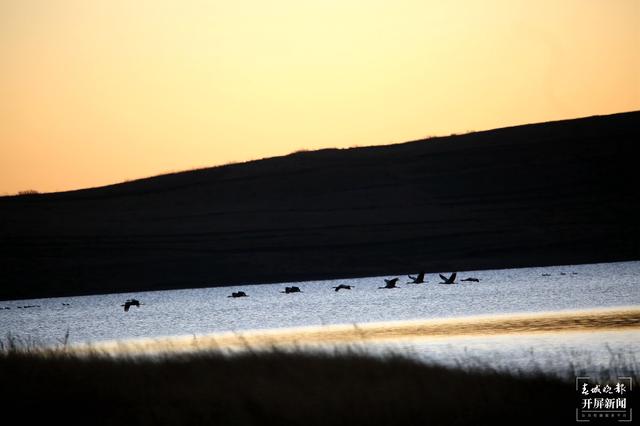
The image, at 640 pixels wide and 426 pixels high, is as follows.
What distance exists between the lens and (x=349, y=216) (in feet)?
491

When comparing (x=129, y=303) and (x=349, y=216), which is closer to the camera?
(x=129, y=303)

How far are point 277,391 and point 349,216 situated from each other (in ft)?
428

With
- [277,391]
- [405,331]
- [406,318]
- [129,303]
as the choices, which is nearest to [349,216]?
[129,303]

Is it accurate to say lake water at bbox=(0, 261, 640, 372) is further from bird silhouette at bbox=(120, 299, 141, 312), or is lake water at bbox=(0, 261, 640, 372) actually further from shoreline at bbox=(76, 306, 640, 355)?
bird silhouette at bbox=(120, 299, 141, 312)

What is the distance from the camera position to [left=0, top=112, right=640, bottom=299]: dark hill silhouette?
133625 millimetres

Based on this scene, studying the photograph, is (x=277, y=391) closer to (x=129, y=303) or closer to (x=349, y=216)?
(x=129, y=303)

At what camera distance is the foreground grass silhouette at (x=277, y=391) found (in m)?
16.8

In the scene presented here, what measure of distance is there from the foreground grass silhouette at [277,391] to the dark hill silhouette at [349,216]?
105 meters

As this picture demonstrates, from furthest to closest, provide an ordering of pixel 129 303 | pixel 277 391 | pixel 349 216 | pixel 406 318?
pixel 349 216 → pixel 129 303 → pixel 406 318 → pixel 277 391

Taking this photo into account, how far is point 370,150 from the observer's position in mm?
164875

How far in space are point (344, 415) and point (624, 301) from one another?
1320 inches

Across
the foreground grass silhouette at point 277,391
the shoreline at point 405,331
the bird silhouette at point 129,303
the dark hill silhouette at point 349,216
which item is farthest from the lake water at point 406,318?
the dark hill silhouette at point 349,216

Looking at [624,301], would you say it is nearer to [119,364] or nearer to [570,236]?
[119,364]

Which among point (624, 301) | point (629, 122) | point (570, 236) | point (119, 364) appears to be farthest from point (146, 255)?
point (119, 364)
